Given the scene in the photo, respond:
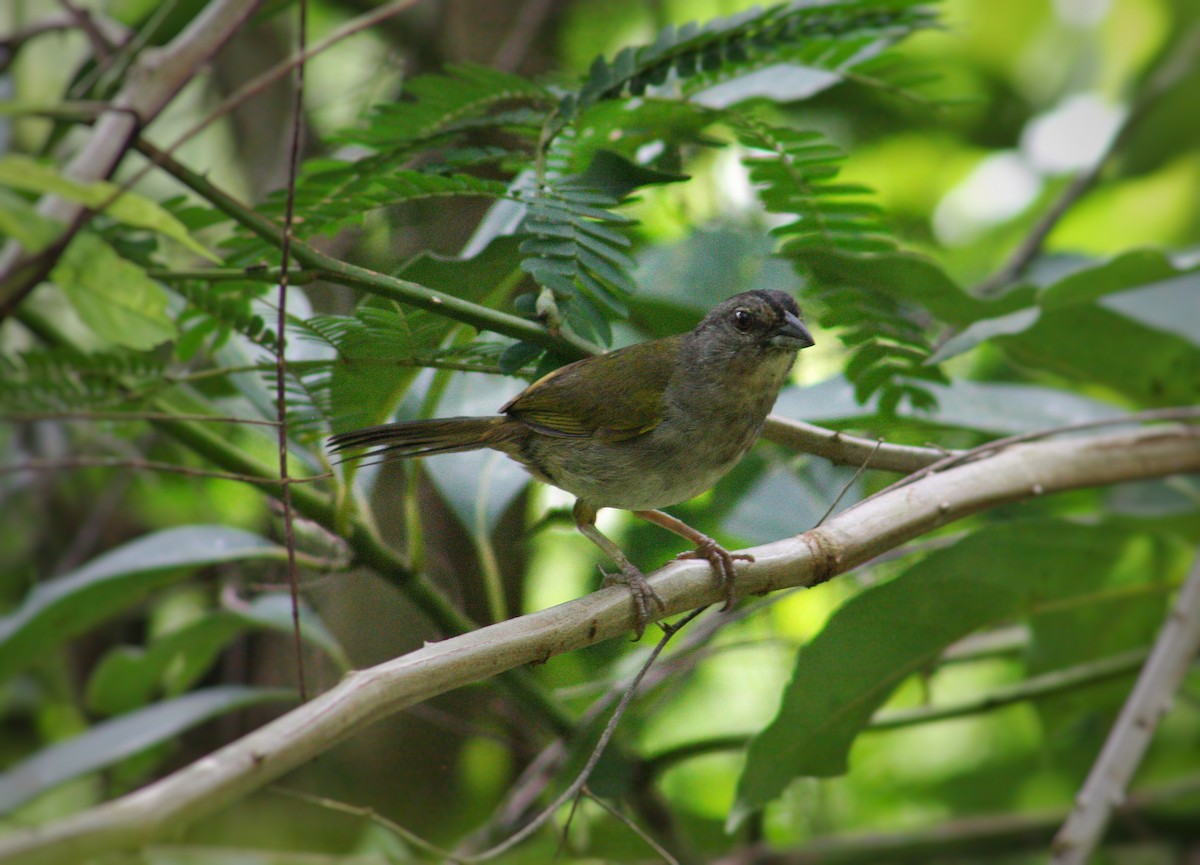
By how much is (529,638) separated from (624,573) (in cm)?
35

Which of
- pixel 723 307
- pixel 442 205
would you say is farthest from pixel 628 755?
pixel 442 205

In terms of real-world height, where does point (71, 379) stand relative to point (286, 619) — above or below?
above

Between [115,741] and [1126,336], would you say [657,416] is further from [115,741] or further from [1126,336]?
[115,741]

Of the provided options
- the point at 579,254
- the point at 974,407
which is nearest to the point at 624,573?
the point at 579,254

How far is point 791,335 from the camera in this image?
155 cm

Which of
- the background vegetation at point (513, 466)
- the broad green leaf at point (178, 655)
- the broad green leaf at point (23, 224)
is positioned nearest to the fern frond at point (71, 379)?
the background vegetation at point (513, 466)

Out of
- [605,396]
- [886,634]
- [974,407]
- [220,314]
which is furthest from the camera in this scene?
[974,407]

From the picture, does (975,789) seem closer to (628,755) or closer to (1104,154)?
(628,755)

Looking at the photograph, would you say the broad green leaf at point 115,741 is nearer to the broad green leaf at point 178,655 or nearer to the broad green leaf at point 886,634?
the broad green leaf at point 178,655

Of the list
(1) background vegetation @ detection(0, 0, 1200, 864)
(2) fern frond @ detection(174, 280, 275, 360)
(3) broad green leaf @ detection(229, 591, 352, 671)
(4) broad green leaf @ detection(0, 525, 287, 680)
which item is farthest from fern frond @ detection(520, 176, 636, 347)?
(4) broad green leaf @ detection(0, 525, 287, 680)

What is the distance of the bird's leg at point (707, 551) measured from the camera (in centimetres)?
129

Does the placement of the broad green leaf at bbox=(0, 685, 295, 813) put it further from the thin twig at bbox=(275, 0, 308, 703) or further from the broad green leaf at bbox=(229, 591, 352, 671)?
the thin twig at bbox=(275, 0, 308, 703)

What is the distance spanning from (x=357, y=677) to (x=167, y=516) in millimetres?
3051

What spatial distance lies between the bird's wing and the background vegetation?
82 millimetres
